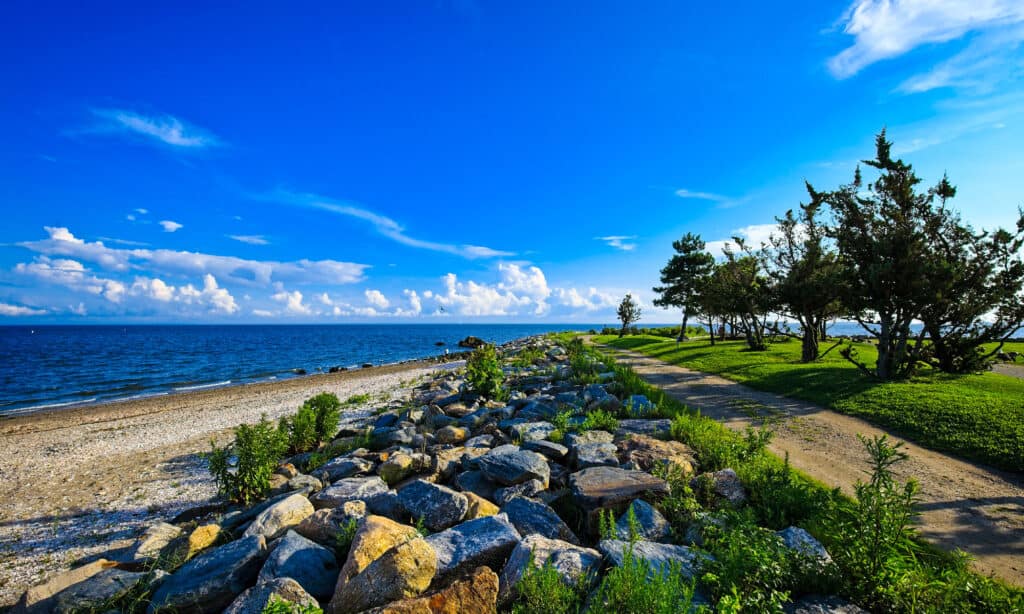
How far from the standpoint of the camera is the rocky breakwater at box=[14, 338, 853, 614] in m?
4.01

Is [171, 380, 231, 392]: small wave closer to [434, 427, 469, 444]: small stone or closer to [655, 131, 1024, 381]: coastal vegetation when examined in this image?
[434, 427, 469, 444]: small stone

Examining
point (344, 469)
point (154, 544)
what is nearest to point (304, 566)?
point (154, 544)

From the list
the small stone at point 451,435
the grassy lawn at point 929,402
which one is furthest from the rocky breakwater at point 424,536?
the grassy lawn at point 929,402

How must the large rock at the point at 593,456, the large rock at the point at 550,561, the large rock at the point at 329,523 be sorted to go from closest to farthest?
the large rock at the point at 550,561
the large rock at the point at 329,523
the large rock at the point at 593,456

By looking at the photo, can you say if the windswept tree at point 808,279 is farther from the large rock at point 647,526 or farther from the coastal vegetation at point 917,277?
the large rock at point 647,526

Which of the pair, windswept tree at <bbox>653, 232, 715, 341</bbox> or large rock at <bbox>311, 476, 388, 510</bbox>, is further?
windswept tree at <bbox>653, 232, 715, 341</bbox>

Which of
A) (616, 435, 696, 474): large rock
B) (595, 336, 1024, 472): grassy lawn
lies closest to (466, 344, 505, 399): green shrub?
(616, 435, 696, 474): large rock

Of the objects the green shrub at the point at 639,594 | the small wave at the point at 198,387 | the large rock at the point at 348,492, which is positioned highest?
the green shrub at the point at 639,594

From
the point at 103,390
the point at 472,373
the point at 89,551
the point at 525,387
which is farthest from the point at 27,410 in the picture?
the point at 525,387

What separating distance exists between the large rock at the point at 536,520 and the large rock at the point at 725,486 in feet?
7.02

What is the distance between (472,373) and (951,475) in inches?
491

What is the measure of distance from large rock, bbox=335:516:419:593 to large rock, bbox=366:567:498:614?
Answer: 80cm

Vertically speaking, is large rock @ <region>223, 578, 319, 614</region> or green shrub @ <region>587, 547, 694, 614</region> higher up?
green shrub @ <region>587, 547, 694, 614</region>

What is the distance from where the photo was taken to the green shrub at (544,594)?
136 inches
